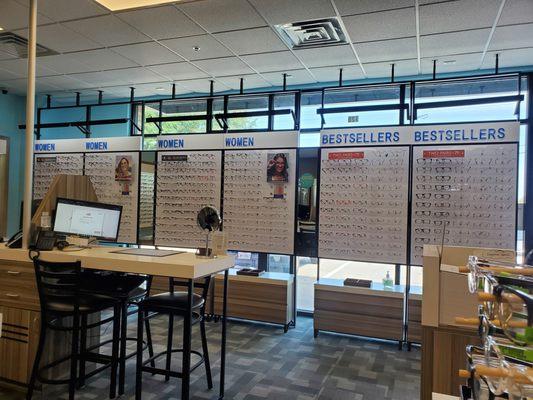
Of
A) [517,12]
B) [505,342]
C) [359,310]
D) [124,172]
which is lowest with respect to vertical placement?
[359,310]

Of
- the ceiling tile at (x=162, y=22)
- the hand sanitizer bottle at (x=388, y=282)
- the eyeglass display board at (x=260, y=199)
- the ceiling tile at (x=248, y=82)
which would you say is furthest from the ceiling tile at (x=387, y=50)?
the hand sanitizer bottle at (x=388, y=282)

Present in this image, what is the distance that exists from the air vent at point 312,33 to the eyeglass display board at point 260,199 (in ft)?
4.10

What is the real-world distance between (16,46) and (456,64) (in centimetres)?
500

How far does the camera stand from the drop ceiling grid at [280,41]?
3207 mm

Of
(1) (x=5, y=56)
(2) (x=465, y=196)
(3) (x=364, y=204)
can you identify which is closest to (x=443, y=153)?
(2) (x=465, y=196)

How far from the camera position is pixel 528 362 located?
2.56 feet

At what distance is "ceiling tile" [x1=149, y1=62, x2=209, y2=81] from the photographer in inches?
186

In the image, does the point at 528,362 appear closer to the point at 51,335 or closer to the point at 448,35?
the point at 51,335

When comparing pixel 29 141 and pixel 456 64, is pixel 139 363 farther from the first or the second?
pixel 456 64

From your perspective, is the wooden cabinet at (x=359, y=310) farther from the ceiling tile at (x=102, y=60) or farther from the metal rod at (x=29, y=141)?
the ceiling tile at (x=102, y=60)

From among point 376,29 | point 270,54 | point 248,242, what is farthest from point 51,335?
point 376,29

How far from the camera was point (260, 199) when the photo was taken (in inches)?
189

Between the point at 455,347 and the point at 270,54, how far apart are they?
3.50 meters

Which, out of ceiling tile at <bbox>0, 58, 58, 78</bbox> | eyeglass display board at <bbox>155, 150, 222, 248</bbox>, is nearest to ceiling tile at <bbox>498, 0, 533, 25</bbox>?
eyeglass display board at <bbox>155, 150, 222, 248</bbox>
